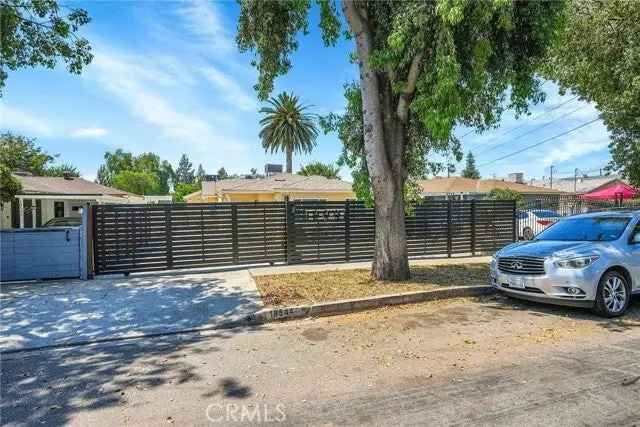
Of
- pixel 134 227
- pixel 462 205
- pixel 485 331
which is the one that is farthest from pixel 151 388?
pixel 462 205

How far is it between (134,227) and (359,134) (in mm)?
5737

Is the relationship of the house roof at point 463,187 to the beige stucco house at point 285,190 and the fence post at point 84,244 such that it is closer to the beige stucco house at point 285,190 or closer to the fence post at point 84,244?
the beige stucco house at point 285,190

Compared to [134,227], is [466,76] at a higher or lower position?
higher

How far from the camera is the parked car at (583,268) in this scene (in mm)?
6082

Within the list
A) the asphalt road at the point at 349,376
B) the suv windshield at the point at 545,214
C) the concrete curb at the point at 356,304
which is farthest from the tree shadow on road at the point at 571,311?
the suv windshield at the point at 545,214

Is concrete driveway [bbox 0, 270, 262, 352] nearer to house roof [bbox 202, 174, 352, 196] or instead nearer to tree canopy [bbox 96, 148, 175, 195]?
house roof [bbox 202, 174, 352, 196]

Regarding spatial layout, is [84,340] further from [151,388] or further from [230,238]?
[230,238]

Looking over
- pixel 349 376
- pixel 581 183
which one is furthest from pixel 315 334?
pixel 581 183

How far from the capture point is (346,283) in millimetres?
8328

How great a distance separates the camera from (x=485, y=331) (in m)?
5.55

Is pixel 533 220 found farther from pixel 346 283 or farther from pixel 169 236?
pixel 169 236

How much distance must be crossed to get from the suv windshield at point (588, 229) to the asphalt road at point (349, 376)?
→ 4.73 ft

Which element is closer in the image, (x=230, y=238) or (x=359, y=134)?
(x=359, y=134)

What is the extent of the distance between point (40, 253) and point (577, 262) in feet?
34.2
